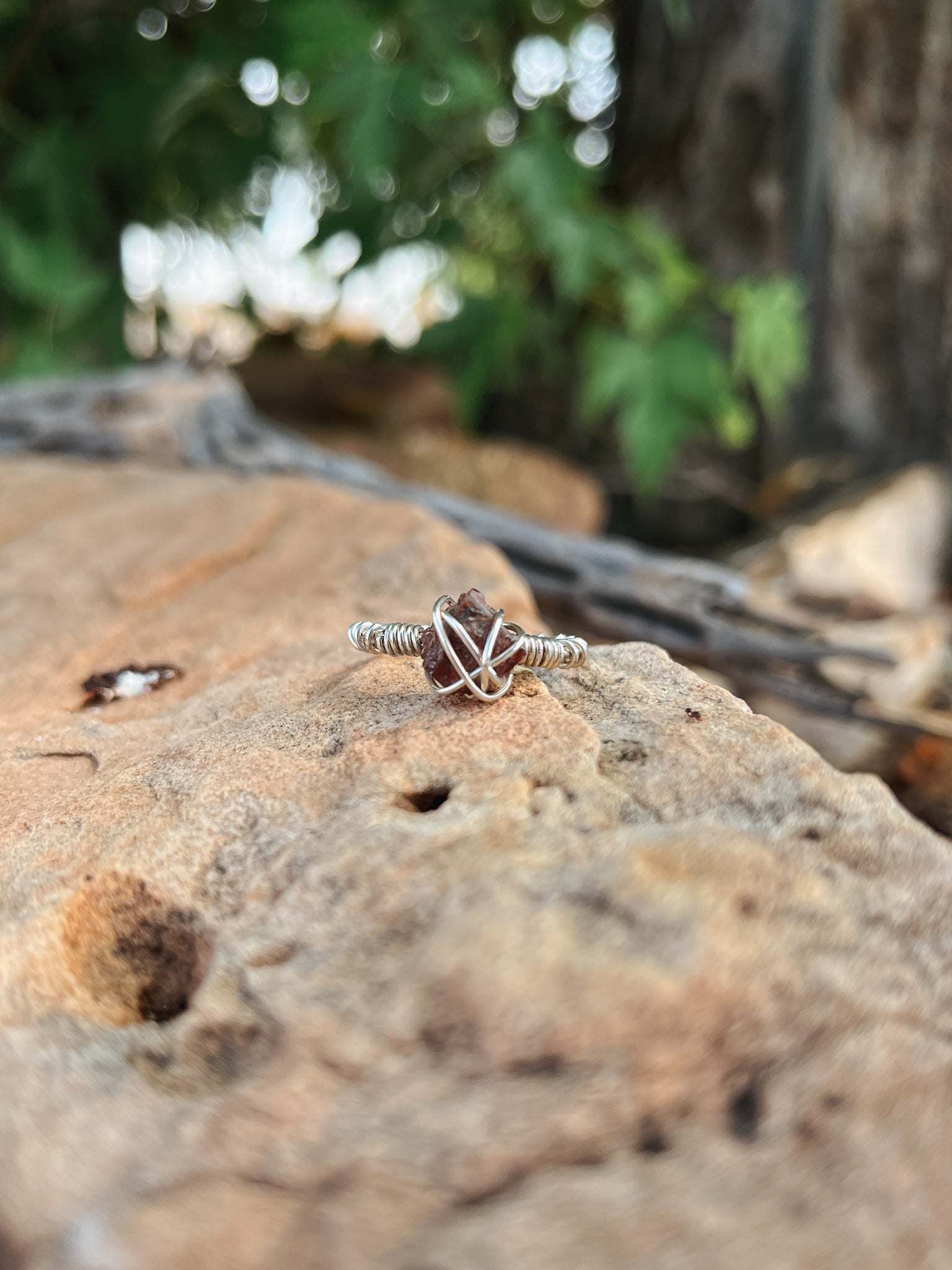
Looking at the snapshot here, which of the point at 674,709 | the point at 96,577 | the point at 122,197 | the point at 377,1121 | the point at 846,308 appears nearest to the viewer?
the point at 377,1121

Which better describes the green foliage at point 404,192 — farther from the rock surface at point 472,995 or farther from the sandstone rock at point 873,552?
the rock surface at point 472,995

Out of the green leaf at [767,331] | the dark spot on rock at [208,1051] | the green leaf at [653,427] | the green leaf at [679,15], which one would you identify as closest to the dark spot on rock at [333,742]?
the dark spot on rock at [208,1051]

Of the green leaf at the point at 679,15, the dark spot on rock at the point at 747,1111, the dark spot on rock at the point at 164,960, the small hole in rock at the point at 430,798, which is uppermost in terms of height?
the green leaf at the point at 679,15

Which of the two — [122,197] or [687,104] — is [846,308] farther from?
[122,197]

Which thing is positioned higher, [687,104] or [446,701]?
[687,104]

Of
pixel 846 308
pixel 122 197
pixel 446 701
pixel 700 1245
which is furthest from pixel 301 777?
pixel 122 197

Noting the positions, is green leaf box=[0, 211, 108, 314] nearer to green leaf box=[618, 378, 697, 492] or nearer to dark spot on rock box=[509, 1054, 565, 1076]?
green leaf box=[618, 378, 697, 492]
